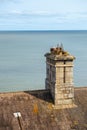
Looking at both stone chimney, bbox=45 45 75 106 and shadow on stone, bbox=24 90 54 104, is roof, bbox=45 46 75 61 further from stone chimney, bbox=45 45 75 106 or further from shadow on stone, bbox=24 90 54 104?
shadow on stone, bbox=24 90 54 104

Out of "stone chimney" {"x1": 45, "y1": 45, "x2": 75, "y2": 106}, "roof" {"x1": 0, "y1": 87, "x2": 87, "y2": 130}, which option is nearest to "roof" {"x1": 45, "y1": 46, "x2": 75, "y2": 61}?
"stone chimney" {"x1": 45, "y1": 45, "x2": 75, "y2": 106}

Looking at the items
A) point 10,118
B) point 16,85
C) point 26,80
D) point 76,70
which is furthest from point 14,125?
point 76,70

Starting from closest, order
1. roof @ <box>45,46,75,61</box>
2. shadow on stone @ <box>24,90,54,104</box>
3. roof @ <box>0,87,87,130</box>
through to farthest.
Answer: roof @ <box>0,87,87,130</box>, roof @ <box>45,46,75,61</box>, shadow on stone @ <box>24,90,54,104</box>

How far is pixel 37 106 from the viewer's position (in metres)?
24.5

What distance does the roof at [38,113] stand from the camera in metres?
23.0

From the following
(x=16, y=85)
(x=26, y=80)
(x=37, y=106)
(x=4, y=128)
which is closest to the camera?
(x=4, y=128)

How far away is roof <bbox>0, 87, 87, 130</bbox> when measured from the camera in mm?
23000

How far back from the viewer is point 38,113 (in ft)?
78.6

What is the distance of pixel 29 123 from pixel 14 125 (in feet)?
3.76

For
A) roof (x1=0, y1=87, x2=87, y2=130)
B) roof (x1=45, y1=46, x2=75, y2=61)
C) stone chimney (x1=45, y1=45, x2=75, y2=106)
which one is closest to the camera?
roof (x1=0, y1=87, x2=87, y2=130)

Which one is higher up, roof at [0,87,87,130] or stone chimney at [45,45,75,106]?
stone chimney at [45,45,75,106]

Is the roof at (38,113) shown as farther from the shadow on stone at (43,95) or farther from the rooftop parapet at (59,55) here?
the rooftop parapet at (59,55)

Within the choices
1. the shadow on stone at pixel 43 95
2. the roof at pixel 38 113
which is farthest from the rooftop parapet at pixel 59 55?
the roof at pixel 38 113

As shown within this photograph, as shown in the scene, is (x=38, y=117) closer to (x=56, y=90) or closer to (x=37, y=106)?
(x=37, y=106)
